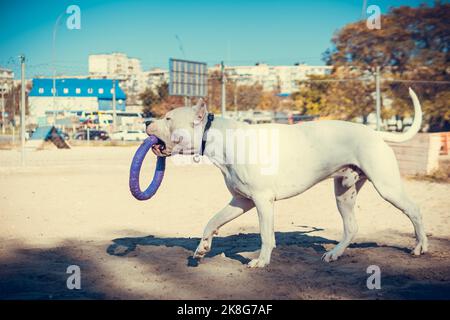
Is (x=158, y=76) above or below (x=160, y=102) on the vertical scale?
above

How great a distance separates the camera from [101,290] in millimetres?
5539

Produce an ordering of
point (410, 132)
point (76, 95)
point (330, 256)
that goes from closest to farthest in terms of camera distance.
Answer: point (330, 256)
point (410, 132)
point (76, 95)

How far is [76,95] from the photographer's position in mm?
73562

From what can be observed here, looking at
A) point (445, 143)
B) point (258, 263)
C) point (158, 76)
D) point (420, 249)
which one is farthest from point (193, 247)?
point (158, 76)

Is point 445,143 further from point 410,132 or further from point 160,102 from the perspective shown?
point 160,102

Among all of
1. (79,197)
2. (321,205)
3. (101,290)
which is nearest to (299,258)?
(101,290)

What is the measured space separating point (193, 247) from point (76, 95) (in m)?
69.1

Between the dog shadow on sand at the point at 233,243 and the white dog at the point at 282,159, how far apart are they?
826 millimetres

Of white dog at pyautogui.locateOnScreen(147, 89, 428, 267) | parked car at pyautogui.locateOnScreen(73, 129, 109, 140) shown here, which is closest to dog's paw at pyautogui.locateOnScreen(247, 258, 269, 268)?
white dog at pyautogui.locateOnScreen(147, 89, 428, 267)

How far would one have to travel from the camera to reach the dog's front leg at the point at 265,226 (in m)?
6.34

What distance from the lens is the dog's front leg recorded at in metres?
6.34

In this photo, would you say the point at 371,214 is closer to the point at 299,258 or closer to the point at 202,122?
the point at 299,258

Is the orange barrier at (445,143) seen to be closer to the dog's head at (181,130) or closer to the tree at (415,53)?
the tree at (415,53)
